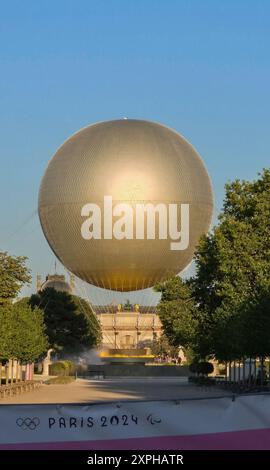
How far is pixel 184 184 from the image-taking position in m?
118

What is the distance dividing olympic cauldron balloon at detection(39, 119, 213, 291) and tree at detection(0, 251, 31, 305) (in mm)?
60177

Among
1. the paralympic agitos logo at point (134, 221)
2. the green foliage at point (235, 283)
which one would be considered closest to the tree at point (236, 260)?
the green foliage at point (235, 283)

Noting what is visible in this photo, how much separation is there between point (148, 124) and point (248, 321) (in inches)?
2928

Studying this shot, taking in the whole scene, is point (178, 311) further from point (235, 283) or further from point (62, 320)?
point (62, 320)

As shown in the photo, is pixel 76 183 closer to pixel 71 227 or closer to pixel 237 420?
pixel 71 227

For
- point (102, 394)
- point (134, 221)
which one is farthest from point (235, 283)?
point (134, 221)

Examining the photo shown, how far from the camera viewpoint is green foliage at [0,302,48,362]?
200ft

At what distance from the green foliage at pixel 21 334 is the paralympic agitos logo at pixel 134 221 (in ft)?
125

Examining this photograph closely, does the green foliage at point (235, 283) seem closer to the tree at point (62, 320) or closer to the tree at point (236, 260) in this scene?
the tree at point (236, 260)

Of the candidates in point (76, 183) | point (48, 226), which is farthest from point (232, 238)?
point (48, 226)

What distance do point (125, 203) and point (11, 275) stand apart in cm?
6122

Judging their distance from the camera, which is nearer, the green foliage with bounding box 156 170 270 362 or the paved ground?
the paved ground

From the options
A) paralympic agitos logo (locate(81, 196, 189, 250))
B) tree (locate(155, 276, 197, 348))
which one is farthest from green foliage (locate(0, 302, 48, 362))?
paralympic agitos logo (locate(81, 196, 189, 250))

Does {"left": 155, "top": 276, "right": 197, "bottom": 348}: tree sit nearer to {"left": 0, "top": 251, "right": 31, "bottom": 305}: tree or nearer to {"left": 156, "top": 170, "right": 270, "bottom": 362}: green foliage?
{"left": 156, "top": 170, "right": 270, "bottom": 362}: green foliage
